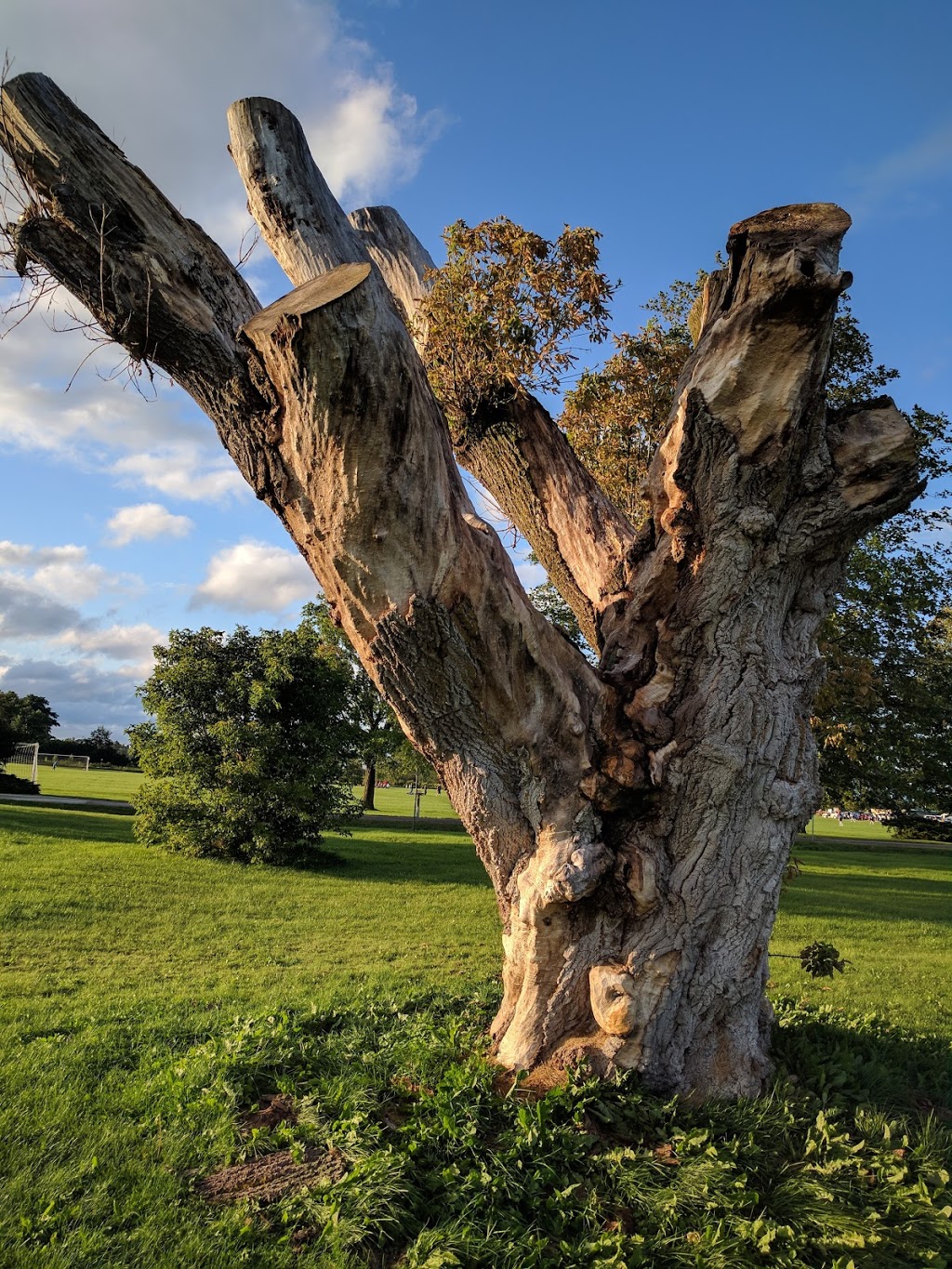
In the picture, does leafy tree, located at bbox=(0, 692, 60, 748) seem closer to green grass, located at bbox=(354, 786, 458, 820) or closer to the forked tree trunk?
green grass, located at bbox=(354, 786, 458, 820)

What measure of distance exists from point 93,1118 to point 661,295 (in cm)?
1318

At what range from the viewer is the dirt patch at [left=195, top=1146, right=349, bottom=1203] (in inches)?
127

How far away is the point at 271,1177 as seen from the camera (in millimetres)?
3320

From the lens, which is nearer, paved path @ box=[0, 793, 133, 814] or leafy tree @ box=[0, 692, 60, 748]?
paved path @ box=[0, 793, 133, 814]

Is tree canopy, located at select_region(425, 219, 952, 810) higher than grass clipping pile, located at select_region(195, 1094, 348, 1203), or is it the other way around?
tree canopy, located at select_region(425, 219, 952, 810)

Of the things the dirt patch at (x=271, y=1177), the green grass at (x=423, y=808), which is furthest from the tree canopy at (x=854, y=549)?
the green grass at (x=423, y=808)

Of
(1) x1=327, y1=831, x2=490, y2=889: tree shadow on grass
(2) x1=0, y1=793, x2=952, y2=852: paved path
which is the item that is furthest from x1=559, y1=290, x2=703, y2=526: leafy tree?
(2) x1=0, y1=793, x2=952, y2=852: paved path

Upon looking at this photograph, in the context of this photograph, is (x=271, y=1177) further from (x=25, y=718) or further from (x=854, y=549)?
(x=25, y=718)

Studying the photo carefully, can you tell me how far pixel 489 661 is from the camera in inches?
150

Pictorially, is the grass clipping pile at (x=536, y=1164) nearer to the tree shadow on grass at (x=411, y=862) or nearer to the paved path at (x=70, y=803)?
the tree shadow on grass at (x=411, y=862)

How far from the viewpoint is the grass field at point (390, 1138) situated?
9.77ft

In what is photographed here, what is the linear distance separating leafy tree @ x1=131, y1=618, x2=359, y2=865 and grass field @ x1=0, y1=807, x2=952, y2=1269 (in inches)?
255

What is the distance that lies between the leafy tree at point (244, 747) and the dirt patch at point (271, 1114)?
33.2ft

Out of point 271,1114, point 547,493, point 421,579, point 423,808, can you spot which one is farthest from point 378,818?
point 421,579
